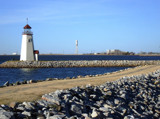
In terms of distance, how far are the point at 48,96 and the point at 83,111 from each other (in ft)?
4.13

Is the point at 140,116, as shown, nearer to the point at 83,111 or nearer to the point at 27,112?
the point at 83,111

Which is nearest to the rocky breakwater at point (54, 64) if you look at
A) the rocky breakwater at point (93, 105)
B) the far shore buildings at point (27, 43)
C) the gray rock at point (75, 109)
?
the far shore buildings at point (27, 43)

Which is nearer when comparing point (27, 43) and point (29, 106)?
point (29, 106)

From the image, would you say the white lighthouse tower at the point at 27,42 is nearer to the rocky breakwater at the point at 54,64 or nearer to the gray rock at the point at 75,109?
the rocky breakwater at the point at 54,64

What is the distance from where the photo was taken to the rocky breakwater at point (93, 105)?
6.95 m

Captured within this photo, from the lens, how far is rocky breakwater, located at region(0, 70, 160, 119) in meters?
6.95

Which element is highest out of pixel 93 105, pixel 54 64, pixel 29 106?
pixel 29 106

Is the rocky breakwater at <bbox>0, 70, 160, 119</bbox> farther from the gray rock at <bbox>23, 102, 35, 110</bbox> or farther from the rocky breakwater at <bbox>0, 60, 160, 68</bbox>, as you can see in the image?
the rocky breakwater at <bbox>0, 60, 160, 68</bbox>

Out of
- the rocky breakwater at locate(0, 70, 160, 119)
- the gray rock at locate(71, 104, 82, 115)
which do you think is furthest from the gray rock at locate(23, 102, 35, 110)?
the gray rock at locate(71, 104, 82, 115)

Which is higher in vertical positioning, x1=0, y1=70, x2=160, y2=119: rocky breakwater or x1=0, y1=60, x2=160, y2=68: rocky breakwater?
x1=0, y1=70, x2=160, y2=119: rocky breakwater

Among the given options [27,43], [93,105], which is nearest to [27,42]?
[27,43]

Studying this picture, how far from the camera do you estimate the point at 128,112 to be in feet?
28.9

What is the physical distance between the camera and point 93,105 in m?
8.60

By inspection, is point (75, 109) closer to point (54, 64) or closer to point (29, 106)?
point (29, 106)
